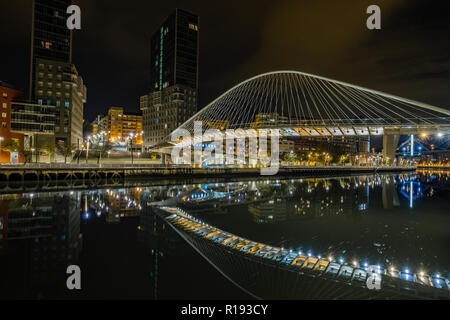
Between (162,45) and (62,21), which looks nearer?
(62,21)

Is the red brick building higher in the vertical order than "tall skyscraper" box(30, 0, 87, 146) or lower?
lower

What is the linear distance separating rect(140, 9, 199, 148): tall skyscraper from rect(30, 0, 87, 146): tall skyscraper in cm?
3640

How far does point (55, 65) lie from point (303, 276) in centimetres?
8087

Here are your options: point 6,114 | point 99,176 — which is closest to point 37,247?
point 99,176

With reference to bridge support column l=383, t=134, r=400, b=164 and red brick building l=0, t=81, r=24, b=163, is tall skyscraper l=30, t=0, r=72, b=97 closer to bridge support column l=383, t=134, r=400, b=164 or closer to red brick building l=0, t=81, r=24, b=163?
red brick building l=0, t=81, r=24, b=163

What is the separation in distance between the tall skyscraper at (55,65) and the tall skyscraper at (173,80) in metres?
36.4

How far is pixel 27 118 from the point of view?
59625 mm

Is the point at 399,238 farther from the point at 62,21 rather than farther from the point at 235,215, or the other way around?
the point at 62,21

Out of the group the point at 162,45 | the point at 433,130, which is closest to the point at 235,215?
the point at 433,130

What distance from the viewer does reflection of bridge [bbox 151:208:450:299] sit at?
5.29 m

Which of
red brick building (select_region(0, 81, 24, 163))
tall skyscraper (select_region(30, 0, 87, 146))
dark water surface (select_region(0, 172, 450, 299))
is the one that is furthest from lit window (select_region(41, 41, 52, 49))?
dark water surface (select_region(0, 172, 450, 299))
